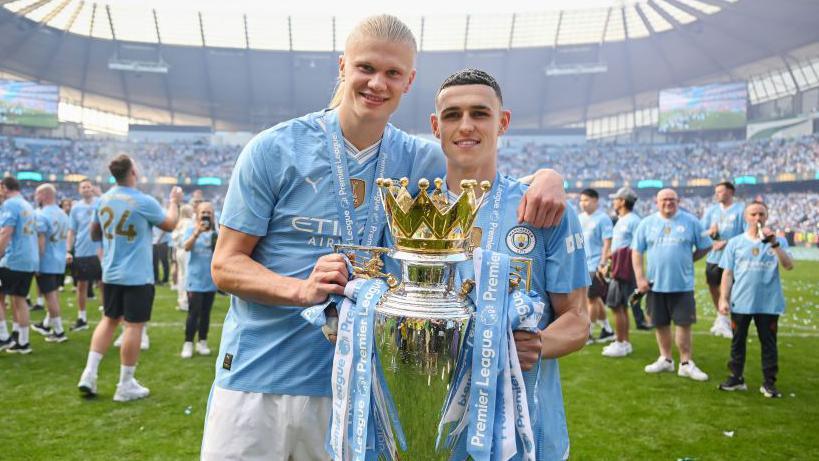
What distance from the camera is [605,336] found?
8.41m

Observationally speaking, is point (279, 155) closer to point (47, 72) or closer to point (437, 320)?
point (437, 320)

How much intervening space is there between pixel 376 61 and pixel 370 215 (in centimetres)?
50

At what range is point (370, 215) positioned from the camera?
6.33ft

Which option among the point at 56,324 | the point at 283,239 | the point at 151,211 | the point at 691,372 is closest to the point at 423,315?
the point at 283,239

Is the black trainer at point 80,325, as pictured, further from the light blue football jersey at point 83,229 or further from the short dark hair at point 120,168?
the short dark hair at point 120,168

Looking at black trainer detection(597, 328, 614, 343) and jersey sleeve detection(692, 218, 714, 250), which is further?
black trainer detection(597, 328, 614, 343)

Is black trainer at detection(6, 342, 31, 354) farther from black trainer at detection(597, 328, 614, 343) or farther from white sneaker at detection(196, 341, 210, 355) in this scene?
black trainer at detection(597, 328, 614, 343)

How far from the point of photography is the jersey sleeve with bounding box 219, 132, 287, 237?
6.05ft

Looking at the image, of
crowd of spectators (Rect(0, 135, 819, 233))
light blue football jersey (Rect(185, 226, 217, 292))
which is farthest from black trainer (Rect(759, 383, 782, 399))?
crowd of spectators (Rect(0, 135, 819, 233))

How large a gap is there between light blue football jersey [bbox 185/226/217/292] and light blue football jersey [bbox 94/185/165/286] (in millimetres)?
1355

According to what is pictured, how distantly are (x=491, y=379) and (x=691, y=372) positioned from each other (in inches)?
230

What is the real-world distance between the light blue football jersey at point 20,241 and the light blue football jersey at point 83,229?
96cm

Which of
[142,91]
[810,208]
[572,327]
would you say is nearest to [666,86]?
[810,208]

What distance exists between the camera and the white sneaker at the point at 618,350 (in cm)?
734
